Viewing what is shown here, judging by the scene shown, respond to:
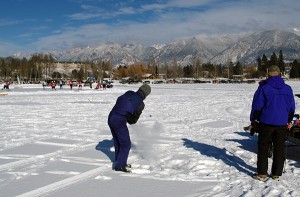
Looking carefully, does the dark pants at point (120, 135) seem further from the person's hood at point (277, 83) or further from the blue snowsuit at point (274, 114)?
the person's hood at point (277, 83)

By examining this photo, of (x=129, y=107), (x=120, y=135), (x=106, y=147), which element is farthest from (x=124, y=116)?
(x=106, y=147)

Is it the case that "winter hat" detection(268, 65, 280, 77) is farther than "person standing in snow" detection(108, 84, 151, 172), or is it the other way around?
"person standing in snow" detection(108, 84, 151, 172)

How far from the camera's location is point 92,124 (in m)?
14.2

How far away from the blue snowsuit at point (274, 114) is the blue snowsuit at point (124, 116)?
2.06 metres

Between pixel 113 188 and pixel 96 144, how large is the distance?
13.3 ft

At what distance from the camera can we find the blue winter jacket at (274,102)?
618 cm

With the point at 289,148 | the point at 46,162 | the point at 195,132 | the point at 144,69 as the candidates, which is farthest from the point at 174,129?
the point at 144,69

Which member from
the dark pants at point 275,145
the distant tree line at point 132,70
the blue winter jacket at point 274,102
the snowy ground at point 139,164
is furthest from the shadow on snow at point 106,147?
the distant tree line at point 132,70

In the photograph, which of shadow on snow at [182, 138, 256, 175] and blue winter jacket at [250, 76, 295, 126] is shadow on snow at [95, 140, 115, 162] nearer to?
shadow on snow at [182, 138, 256, 175]

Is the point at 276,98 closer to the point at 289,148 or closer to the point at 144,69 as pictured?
the point at 289,148

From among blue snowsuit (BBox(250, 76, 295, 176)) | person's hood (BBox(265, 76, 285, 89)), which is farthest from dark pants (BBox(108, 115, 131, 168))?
person's hood (BBox(265, 76, 285, 89))

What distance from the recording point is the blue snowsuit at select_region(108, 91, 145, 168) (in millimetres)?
6812

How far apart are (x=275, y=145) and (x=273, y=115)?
0.55 m

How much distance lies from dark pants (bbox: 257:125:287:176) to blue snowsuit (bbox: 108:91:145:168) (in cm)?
219
